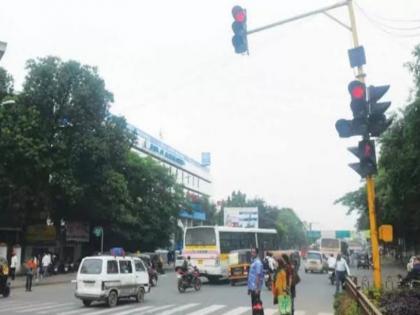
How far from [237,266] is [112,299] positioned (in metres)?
13.4

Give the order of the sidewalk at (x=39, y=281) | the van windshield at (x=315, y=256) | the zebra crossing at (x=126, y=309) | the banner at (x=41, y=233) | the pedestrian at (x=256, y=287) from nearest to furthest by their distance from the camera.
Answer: the pedestrian at (x=256, y=287), the zebra crossing at (x=126, y=309), the sidewalk at (x=39, y=281), the banner at (x=41, y=233), the van windshield at (x=315, y=256)

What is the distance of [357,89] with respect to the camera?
9.95 m

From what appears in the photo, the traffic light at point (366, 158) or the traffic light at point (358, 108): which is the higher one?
the traffic light at point (358, 108)

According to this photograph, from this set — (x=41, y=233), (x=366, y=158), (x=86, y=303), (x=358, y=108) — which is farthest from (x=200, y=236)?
(x=358, y=108)

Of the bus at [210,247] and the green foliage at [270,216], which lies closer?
the bus at [210,247]

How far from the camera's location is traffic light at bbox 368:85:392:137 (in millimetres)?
9914

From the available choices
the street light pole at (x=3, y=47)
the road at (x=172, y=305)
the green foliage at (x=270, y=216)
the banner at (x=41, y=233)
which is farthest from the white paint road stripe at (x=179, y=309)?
the green foliage at (x=270, y=216)

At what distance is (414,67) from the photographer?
20625 mm

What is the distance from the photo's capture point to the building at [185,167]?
77137mm

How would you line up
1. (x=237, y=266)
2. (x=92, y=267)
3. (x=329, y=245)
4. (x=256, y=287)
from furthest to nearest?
(x=329, y=245) → (x=237, y=266) → (x=92, y=267) → (x=256, y=287)

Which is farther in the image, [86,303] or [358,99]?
[86,303]

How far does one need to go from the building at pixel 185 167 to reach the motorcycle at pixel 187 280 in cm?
3945

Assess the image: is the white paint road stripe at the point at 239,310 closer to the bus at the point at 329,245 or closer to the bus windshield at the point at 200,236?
the bus windshield at the point at 200,236

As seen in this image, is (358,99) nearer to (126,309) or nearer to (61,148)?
(126,309)
